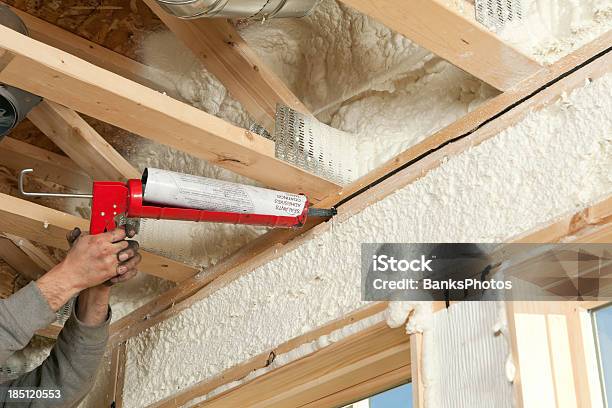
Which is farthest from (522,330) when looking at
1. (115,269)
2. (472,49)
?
(115,269)

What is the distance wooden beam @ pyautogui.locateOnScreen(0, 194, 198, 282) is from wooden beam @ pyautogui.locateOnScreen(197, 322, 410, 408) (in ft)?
1.31

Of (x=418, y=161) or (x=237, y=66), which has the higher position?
(x=237, y=66)

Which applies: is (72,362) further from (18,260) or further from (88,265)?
(18,260)

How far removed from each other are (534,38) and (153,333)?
51.1 inches

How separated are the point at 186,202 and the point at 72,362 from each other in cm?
60

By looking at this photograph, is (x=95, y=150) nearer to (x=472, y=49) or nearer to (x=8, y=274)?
(x=8, y=274)

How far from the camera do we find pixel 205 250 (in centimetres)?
218

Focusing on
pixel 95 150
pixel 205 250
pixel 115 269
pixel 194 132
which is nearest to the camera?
pixel 194 132

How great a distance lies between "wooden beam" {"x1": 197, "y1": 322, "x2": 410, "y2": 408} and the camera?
1.51 metres

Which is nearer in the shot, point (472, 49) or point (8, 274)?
point (472, 49)

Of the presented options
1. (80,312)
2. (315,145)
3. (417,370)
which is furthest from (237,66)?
(417,370)

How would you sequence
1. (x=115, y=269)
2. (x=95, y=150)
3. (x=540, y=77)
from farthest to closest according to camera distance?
(x=95, y=150) → (x=115, y=269) → (x=540, y=77)

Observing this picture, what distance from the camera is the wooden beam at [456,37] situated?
133 cm

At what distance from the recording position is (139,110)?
1.49 meters
